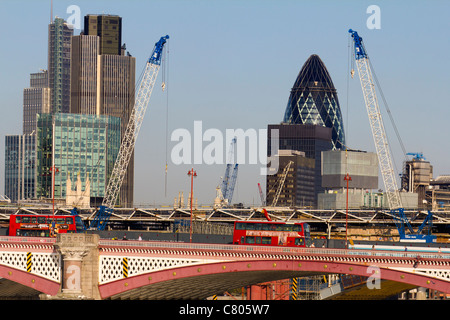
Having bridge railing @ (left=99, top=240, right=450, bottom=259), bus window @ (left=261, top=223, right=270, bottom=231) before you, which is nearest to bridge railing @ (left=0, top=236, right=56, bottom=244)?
bridge railing @ (left=99, top=240, right=450, bottom=259)

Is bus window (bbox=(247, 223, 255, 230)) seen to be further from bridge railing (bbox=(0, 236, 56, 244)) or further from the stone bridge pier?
bridge railing (bbox=(0, 236, 56, 244))

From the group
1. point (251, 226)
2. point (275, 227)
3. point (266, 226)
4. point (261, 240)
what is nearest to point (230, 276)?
point (261, 240)

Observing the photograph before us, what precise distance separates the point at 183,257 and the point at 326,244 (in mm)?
36495

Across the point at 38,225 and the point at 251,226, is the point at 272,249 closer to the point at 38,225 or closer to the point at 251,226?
the point at 251,226

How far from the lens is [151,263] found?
122m

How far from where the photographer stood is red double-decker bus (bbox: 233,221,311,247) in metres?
140

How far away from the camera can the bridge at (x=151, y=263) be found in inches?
4469

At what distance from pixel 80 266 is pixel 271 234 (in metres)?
30.6

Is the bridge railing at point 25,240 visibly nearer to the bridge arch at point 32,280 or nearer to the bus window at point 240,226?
the bridge arch at point 32,280

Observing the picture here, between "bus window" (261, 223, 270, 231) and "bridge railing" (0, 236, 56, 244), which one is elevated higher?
"bus window" (261, 223, 270, 231)

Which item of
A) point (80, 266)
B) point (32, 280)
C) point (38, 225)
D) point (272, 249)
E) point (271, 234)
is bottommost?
point (32, 280)

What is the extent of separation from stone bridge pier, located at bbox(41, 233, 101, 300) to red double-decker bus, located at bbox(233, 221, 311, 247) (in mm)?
25212
